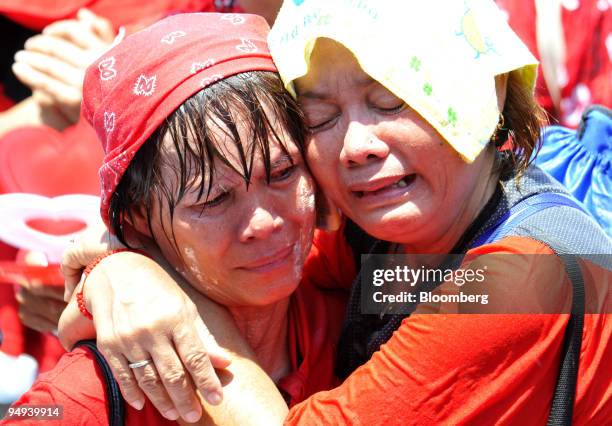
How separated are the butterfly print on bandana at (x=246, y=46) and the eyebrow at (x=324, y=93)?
0.43ft

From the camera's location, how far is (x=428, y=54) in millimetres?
1617

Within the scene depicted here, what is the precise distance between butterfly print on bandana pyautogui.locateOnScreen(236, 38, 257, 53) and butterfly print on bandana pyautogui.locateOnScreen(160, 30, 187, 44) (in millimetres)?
118

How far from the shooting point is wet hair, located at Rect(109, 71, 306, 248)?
164 cm

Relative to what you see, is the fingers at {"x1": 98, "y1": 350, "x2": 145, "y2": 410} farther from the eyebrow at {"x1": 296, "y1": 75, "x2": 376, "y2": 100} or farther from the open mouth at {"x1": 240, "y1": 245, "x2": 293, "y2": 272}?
the eyebrow at {"x1": 296, "y1": 75, "x2": 376, "y2": 100}

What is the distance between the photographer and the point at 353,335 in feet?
6.32

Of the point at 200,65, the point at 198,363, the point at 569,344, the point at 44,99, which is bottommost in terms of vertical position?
Answer: the point at 44,99

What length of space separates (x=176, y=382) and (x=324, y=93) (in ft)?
2.09

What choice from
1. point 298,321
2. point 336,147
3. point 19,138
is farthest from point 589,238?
point 19,138

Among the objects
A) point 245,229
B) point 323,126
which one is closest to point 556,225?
point 323,126

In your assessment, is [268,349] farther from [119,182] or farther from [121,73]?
[121,73]

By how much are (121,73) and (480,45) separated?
73cm

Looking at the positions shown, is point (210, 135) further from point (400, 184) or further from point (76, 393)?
point (76, 393)

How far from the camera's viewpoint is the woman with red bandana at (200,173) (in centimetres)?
164

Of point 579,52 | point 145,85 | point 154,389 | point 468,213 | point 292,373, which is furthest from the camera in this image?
point 579,52
